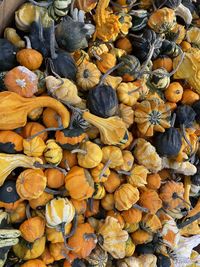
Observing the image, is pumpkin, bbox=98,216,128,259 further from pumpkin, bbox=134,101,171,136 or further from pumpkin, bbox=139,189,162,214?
pumpkin, bbox=134,101,171,136

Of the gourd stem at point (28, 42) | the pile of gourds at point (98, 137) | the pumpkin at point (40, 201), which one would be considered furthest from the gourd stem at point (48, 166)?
the gourd stem at point (28, 42)

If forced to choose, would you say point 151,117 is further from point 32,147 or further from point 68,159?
point 32,147

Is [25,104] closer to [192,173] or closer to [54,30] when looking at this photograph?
[54,30]

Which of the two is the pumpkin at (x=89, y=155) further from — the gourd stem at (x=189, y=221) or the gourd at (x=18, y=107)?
the gourd stem at (x=189, y=221)

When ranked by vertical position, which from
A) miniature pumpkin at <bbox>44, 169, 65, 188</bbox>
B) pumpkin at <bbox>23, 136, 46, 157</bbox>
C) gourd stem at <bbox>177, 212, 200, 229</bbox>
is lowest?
gourd stem at <bbox>177, 212, 200, 229</bbox>

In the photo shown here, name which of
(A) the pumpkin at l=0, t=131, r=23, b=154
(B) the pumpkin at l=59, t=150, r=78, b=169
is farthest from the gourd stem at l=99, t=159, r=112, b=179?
(A) the pumpkin at l=0, t=131, r=23, b=154

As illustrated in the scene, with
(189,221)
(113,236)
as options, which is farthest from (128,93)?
(189,221)

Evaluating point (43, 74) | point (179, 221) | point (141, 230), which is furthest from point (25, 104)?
point (179, 221)
